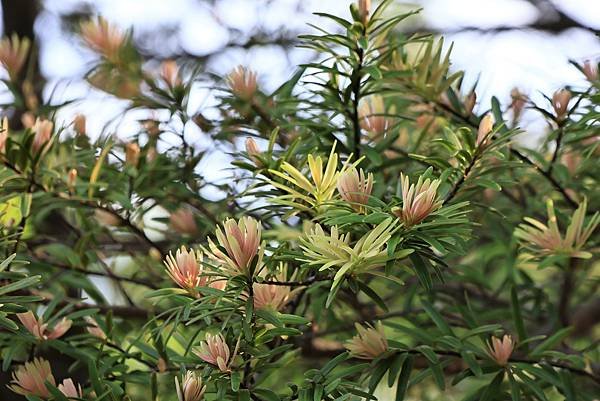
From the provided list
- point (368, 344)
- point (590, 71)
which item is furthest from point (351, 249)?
point (590, 71)

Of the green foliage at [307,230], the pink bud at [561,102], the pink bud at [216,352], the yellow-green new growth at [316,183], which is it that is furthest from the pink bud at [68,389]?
the pink bud at [561,102]

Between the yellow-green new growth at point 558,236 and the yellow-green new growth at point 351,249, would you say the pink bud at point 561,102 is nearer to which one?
the yellow-green new growth at point 558,236

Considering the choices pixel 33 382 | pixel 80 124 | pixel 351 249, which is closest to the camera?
pixel 351 249

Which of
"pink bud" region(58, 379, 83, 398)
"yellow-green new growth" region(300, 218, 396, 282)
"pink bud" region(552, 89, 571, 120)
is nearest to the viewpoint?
"yellow-green new growth" region(300, 218, 396, 282)

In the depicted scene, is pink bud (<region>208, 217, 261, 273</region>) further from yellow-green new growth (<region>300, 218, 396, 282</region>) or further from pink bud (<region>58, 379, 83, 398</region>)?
pink bud (<region>58, 379, 83, 398</region>)

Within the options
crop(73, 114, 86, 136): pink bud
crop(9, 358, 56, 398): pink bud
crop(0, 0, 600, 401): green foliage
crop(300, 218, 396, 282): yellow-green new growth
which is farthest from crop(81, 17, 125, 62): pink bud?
crop(300, 218, 396, 282): yellow-green new growth

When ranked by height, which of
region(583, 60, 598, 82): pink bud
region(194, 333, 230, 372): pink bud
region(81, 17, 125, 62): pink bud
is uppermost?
→ region(81, 17, 125, 62): pink bud

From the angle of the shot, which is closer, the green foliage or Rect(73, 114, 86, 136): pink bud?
the green foliage

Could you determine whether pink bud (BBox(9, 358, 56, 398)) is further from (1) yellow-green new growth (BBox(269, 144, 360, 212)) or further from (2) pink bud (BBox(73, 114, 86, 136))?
(2) pink bud (BBox(73, 114, 86, 136))

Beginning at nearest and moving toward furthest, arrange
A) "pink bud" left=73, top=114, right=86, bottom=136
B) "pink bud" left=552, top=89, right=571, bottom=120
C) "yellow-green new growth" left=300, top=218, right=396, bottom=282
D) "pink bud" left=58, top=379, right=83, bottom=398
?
"yellow-green new growth" left=300, top=218, right=396, bottom=282, "pink bud" left=58, top=379, right=83, bottom=398, "pink bud" left=552, top=89, right=571, bottom=120, "pink bud" left=73, top=114, right=86, bottom=136

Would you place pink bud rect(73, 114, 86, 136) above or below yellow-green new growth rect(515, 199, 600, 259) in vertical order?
above

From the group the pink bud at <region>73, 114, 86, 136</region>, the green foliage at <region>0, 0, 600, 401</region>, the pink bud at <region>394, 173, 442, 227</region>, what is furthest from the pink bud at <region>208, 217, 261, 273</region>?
the pink bud at <region>73, 114, 86, 136</region>

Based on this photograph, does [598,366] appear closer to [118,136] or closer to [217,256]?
[217,256]

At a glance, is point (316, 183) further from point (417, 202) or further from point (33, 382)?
point (33, 382)
